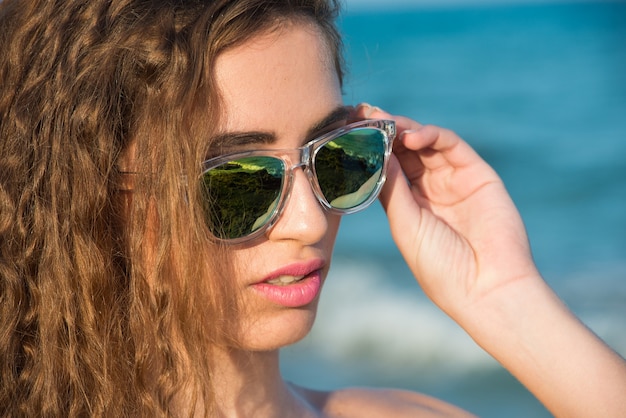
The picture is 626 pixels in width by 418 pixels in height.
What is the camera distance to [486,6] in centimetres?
2423

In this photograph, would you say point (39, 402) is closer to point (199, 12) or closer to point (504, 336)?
point (199, 12)

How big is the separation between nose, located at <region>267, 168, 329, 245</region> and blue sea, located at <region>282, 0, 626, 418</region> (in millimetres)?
906

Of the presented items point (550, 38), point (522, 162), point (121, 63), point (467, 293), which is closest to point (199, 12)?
point (121, 63)

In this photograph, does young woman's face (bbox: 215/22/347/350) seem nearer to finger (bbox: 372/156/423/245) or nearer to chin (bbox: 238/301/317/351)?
chin (bbox: 238/301/317/351)

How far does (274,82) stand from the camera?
2.33 m

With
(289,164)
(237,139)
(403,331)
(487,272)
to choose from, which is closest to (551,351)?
(487,272)

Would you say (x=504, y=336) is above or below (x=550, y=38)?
above

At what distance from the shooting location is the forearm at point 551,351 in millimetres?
2570

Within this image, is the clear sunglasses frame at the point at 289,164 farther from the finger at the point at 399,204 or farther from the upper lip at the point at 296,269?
the finger at the point at 399,204

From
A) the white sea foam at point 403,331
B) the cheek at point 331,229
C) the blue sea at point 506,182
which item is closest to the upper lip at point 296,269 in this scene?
the cheek at point 331,229

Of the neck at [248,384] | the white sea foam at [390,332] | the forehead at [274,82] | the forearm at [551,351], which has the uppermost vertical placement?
the forehead at [274,82]

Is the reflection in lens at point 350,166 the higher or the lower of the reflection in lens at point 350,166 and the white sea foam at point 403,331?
the higher

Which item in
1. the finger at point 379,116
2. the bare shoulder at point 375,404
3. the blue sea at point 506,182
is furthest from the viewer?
the blue sea at point 506,182

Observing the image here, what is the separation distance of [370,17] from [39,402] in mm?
24349
